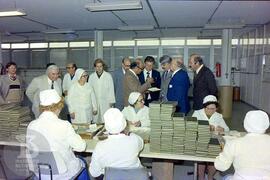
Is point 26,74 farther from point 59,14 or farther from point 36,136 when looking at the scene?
point 36,136

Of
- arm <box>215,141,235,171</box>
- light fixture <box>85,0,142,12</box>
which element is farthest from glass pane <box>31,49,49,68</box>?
arm <box>215,141,235,171</box>

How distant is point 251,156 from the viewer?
1.75m

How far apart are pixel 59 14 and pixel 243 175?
16.7 ft

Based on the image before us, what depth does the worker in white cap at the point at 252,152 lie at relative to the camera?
68.7 inches

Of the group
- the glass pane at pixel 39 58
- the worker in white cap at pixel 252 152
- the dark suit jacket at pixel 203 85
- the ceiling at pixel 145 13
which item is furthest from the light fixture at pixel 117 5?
the glass pane at pixel 39 58

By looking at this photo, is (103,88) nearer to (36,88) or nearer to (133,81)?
(133,81)

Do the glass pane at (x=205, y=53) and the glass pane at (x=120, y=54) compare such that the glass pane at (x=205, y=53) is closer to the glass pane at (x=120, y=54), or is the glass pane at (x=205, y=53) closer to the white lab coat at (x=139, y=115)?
the glass pane at (x=120, y=54)

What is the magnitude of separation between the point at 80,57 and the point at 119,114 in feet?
32.2

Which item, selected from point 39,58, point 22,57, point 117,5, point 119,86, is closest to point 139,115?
point 119,86

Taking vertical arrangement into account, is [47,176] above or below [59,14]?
below

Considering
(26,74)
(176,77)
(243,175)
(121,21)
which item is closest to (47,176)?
(243,175)

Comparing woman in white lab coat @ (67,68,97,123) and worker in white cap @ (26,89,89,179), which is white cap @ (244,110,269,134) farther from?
woman in white lab coat @ (67,68,97,123)

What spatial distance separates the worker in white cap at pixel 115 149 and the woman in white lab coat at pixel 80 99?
172cm

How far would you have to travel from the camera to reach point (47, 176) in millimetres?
2033
